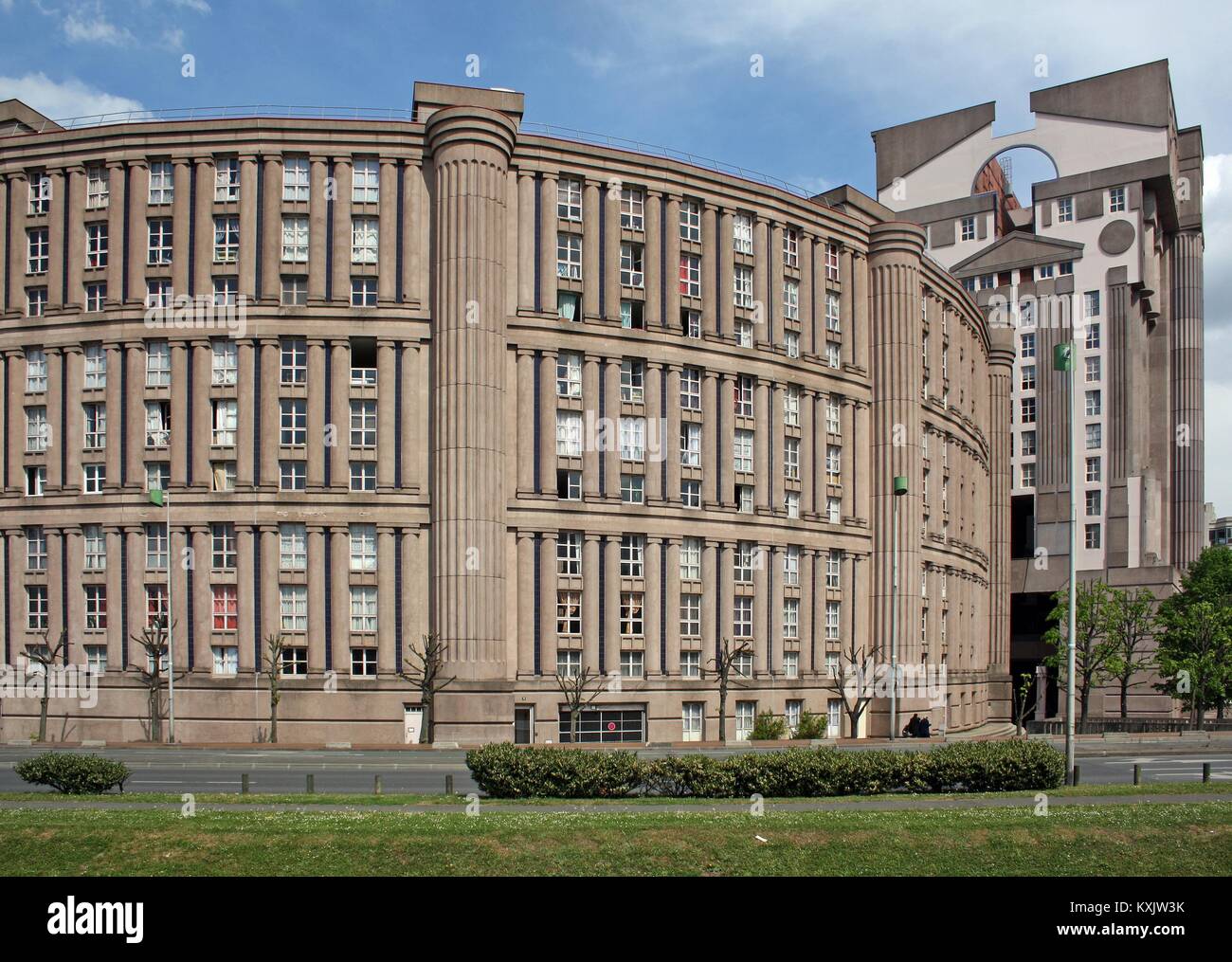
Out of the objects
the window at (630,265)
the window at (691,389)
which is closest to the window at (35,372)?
the window at (630,265)

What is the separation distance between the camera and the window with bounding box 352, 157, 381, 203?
178 feet

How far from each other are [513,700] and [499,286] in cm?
1962

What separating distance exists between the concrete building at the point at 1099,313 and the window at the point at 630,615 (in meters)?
58.5

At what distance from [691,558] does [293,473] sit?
2055 cm

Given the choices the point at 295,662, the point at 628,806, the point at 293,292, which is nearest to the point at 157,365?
the point at 293,292

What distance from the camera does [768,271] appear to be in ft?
206

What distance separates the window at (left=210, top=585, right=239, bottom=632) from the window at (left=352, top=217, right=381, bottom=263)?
16.8 m

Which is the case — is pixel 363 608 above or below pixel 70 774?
above

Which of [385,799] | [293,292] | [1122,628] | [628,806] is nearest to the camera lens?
[628,806]

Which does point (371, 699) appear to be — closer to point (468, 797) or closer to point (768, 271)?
point (468, 797)

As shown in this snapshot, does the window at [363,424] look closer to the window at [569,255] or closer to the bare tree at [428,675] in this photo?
the bare tree at [428,675]

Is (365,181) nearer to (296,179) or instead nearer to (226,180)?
(296,179)

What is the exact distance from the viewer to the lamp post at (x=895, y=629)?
2366 inches

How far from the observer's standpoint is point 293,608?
5206 centimetres
